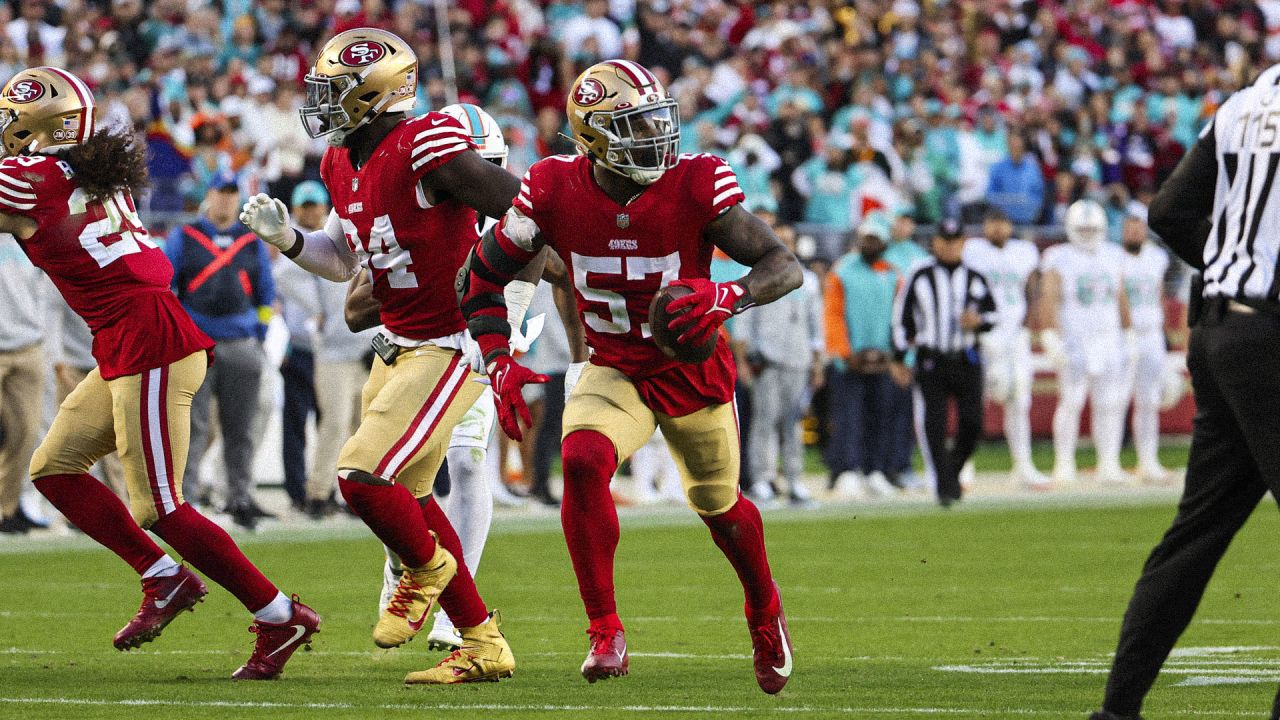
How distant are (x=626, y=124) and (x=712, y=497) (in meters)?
1.15

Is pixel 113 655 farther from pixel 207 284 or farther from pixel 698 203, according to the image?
pixel 207 284

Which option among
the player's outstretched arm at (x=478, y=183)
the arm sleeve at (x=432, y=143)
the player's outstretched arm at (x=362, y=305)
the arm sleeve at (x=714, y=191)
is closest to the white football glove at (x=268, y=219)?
the player's outstretched arm at (x=362, y=305)

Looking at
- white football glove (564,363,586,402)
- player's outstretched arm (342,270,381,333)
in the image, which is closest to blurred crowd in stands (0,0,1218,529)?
player's outstretched arm (342,270,381,333)

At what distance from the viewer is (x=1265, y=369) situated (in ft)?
15.6

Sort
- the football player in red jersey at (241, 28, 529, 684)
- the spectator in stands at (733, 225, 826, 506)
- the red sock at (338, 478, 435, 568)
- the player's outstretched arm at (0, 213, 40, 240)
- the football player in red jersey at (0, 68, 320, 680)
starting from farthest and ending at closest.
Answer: the spectator in stands at (733, 225, 826, 506), the player's outstretched arm at (0, 213, 40, 240), the football player in red jersey at (0, 68, 320, 680), the football player in red jersey at (241, 28, 529, 684), the red sock at (338, 478, 435, 568)

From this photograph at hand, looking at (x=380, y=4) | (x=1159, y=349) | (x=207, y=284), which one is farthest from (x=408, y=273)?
(x=380, y=4)

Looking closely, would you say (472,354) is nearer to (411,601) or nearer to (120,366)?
(411,601)

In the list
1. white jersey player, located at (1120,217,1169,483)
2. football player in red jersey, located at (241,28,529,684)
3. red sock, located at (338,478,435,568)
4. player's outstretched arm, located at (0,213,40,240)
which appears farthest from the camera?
white jersey player, located at (1120,217,1169,483)

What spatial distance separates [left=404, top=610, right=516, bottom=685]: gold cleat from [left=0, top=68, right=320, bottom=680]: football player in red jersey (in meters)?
0.51

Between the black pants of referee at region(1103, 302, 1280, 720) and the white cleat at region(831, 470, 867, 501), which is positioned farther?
the white cleat at region(831, 470, 867, 501)

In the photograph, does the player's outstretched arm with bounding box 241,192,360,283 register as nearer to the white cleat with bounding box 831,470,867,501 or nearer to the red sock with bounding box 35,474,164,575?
the red sock with bounding box 35,474,164,575

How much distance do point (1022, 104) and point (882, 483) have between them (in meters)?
8.85

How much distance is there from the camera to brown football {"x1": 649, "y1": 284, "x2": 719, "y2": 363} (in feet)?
19.1

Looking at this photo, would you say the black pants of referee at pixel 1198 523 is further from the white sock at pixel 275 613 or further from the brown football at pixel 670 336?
the white sock at pixel 275 613
